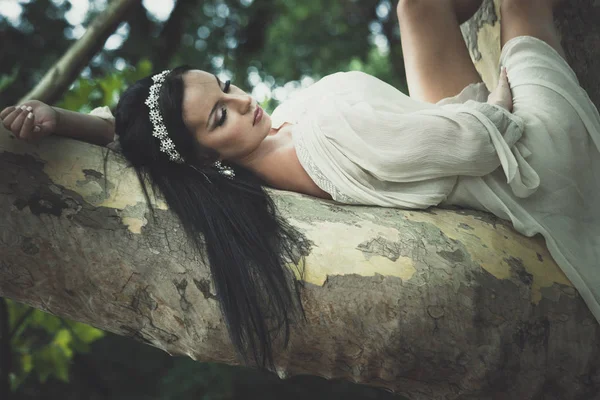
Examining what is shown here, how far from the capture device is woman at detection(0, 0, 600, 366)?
5.49 feet

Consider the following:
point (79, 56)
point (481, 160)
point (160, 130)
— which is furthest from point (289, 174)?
point (79, 56)

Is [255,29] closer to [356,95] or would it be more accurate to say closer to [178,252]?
[356,95]

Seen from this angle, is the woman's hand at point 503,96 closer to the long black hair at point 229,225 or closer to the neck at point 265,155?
the neck at point 265,155

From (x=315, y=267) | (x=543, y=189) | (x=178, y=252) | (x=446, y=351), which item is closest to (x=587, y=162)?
(x=543, y=189)

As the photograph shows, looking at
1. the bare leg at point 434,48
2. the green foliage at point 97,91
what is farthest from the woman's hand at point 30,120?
the green foliage at point 97,91

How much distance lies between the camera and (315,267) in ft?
5.37

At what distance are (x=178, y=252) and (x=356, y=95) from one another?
2.36 feet

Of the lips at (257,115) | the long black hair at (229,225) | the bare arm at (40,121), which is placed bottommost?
the long black hair at (229,225)

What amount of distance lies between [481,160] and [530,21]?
2.03 feet

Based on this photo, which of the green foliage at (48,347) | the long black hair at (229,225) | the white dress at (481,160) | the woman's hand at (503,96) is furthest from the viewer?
the green foliage at (48,347)

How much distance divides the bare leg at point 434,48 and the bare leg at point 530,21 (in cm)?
16

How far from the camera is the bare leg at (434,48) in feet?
7.60

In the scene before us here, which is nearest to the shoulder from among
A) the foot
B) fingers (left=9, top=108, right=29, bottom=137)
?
fingers (left=9, top=108, right=29, bottom=137)

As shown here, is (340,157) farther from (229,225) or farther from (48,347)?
(48,347)
